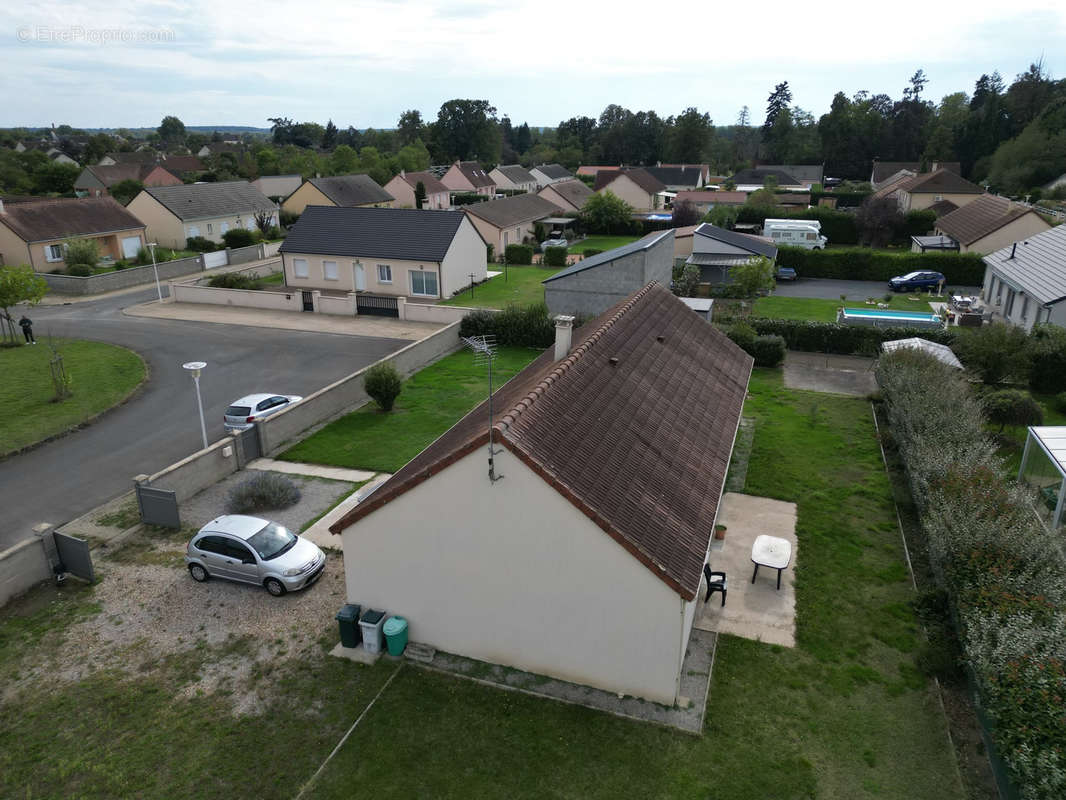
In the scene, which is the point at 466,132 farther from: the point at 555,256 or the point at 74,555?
the point at 74,555

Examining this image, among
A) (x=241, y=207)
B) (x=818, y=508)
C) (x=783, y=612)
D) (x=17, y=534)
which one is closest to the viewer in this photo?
(x=783, y=612)

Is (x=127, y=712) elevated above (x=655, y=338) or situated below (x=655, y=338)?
below

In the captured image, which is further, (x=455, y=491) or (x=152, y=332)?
(x=152, y=332)

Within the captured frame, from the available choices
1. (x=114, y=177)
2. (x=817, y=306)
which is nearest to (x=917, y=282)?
(x=817, y=306)

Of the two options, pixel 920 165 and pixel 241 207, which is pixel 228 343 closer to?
pixel 241 207

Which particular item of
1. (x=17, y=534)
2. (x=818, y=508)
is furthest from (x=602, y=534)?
(x=17, y=534)

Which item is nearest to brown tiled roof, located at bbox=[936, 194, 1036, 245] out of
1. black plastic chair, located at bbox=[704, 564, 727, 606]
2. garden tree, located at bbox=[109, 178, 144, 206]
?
black plastic chair, located at bbox=[704, 564, 727, 606]
